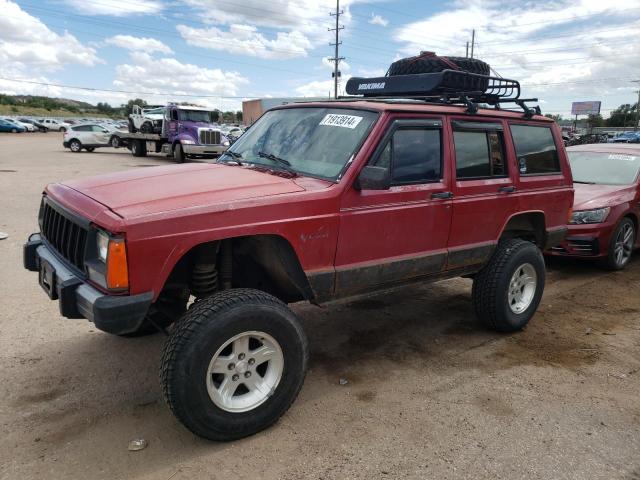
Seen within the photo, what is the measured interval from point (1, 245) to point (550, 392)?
7.08 meters

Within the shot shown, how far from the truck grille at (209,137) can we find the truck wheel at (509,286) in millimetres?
18686

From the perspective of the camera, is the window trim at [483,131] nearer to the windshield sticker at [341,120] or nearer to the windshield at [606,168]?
the windshield sticker at [341,120]

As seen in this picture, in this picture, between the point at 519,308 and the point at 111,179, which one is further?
the point at 519,308

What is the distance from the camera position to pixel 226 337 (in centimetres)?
284

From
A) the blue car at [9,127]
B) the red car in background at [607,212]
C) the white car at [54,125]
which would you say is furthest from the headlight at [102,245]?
the white car at [54,125]

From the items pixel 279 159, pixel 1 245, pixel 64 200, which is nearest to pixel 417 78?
pixel 279 159

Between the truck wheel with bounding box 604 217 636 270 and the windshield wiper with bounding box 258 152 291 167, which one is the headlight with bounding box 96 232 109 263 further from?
the truck wheel with bounding box 604 217 636 270

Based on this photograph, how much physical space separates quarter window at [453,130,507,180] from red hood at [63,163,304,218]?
61.2 inches

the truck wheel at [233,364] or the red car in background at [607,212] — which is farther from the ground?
the red car in background at [607,212]

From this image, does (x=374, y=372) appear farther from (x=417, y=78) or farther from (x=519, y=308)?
(x=417, y=78)

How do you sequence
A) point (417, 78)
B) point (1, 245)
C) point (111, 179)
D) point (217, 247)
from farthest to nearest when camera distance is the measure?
point (1, 245)
point (417, 78)
point (111, 179)
point (217, 247)

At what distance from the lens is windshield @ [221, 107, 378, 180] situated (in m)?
3.51

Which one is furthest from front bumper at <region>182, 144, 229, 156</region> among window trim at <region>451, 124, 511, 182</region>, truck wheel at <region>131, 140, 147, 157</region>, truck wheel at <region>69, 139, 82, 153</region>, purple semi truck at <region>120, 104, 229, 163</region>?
window trim at <region>451, 124, 511, 182</region>

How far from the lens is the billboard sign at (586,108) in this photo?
327 ft
